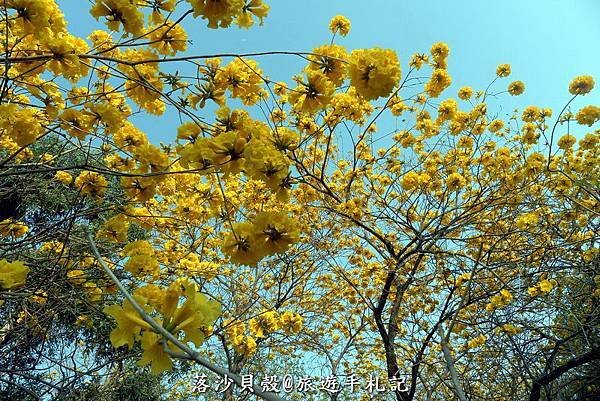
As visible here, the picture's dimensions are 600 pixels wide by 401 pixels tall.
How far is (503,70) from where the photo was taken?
565 cm

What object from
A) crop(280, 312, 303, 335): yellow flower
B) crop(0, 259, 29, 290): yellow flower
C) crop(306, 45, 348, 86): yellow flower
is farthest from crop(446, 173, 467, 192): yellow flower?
crop(0, 259, 29, 290): yellow flower

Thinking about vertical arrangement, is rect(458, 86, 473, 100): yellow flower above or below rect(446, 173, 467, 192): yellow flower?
above

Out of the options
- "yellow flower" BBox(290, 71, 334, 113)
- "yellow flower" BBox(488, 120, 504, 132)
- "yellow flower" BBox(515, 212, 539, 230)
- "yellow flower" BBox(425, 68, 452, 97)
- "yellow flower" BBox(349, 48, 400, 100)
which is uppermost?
"yellow flower" BBox(488, 120, 504, 132)

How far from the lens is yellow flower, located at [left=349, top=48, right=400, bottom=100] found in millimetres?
1688

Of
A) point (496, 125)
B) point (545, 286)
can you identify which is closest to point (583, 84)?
point (496, 125)

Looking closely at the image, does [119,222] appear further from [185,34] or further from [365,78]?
[365,78]

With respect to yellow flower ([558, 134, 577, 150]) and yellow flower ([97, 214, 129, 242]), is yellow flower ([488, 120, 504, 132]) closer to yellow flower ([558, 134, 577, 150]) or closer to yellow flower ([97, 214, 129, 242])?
yellow flower ([558, 134, 577, 150])

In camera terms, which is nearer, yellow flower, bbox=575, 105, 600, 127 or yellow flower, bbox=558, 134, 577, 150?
yellow flower, bbox=575, 105, 600, 127

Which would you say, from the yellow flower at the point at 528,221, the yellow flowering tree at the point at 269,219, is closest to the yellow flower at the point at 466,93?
the yellow flowering tree at the point at 269,219

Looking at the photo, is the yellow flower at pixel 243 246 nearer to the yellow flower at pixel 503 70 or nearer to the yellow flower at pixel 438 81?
the yellow flower at pixel 438 81

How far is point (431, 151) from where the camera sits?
572 cm

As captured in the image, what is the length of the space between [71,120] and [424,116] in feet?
15.3

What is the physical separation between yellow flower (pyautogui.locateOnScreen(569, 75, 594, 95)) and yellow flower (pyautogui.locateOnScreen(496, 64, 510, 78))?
3.04 feet

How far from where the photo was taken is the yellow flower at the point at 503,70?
18.5 ft
